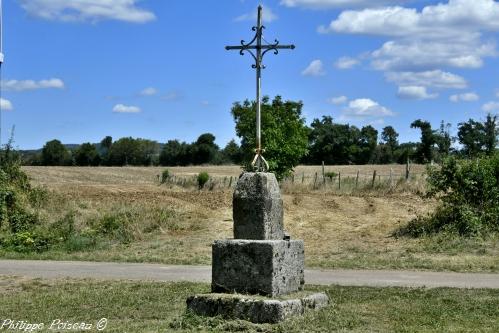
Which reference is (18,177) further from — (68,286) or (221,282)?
(221,282)

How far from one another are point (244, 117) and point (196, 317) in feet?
84.5

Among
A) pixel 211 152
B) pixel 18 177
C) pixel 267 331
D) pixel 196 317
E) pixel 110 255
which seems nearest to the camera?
pixel 267 331

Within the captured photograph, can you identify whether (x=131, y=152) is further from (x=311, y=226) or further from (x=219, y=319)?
(x=219, y=319)

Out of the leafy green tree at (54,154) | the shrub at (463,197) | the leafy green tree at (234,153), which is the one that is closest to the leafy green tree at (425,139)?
the leafy green tree at (234,153)

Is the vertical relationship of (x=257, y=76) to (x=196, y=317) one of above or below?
above

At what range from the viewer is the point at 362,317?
873 centimetres

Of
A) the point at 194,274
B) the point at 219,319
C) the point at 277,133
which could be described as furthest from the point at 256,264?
the point at 277,133

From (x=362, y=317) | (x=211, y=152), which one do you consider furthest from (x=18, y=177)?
(x=211, y=152)

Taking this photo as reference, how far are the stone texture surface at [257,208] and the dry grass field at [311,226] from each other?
7.17 meters

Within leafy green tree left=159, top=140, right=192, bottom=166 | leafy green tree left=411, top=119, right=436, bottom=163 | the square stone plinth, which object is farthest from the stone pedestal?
leafy green tree left=159, top=140, right=192, bottom=166

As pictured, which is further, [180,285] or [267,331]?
[180,285]

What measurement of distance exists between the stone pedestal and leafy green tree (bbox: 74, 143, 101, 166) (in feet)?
301

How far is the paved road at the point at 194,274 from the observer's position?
13086 mm

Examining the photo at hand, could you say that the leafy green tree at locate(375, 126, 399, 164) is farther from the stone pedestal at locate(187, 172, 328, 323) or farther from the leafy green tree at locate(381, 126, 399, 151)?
the stone pedestal at locate(187, 172, 328, 323)
